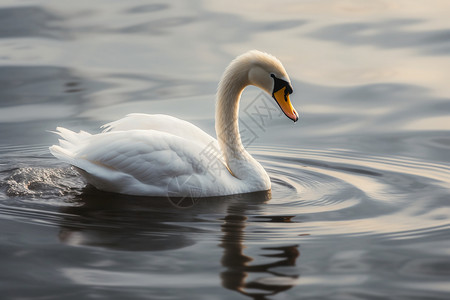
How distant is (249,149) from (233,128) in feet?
4.45

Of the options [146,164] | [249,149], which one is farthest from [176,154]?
[249,149]

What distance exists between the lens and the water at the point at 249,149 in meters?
5.98

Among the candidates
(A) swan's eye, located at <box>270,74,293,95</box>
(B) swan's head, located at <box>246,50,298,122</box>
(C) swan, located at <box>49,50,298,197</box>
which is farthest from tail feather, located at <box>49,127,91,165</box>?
(A) swan's eye, located at <box>270,74,293,95</box>

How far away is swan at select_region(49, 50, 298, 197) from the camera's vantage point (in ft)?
25.9

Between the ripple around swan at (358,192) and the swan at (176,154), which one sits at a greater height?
the swan at (176,154)

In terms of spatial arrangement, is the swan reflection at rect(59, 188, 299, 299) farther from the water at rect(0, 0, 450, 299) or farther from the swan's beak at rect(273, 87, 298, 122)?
the swan's beak at rect(273, 87, 298, 122)

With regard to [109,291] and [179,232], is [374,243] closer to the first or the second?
[179,232]

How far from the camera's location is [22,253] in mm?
6309

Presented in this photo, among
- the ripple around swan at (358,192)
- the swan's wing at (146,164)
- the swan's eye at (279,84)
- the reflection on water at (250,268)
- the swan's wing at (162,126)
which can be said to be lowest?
the reflection on water at (250,268)

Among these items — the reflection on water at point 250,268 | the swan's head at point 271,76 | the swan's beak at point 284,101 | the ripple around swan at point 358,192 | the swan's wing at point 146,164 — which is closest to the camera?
the reflection on water at point 250,268

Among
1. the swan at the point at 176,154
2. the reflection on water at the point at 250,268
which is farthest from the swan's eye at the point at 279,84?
the reflection on water at the point at 250,268

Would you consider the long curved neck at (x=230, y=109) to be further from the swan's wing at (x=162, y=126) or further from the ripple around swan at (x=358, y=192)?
the ripple around swan at (x=358, y=192)

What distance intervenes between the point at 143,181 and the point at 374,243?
247 centimetres

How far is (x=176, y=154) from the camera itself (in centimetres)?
790
